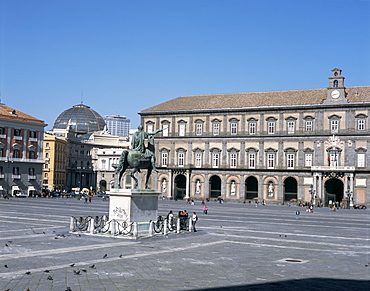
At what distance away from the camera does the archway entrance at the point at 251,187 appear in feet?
274

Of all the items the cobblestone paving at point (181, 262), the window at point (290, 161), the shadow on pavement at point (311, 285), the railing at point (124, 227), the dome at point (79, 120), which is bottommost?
the shadow on pavement at point (311, 285)

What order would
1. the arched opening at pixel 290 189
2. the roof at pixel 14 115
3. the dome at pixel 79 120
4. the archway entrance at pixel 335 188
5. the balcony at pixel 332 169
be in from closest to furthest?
the balcony at pixel 332 169 → the roof at pixel 14 115 → the archway entrance at pixel 335 188 → the arched opening at pixel 290 189 → the dome at pixel 79 120

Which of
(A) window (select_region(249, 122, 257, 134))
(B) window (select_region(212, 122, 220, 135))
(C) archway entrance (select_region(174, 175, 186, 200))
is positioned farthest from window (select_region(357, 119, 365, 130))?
(C) archway entrance (select_region(174, 175, 186, 200))

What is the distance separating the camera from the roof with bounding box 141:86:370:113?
7806 centimetres

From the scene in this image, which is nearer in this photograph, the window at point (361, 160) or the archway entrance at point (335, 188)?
the window at point (361, 160)

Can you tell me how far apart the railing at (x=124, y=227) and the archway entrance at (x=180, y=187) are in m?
62.8

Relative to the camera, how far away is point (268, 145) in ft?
266

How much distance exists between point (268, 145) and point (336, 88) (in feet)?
42.5

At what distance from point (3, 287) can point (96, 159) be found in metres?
126

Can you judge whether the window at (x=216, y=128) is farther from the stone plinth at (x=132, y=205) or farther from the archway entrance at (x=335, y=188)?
the stone plinth at (x=132, y=205)

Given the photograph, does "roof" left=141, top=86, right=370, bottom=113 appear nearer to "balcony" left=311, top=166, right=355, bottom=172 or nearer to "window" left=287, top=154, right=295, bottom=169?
"window" left=287, top=154, right=295, bottom=169

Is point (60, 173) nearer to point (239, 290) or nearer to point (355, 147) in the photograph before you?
point (355, 147)

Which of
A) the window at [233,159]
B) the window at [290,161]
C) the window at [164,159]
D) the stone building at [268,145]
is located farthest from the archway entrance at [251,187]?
the window at [164,159]

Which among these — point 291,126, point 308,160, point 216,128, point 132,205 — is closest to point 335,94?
point 291,126
